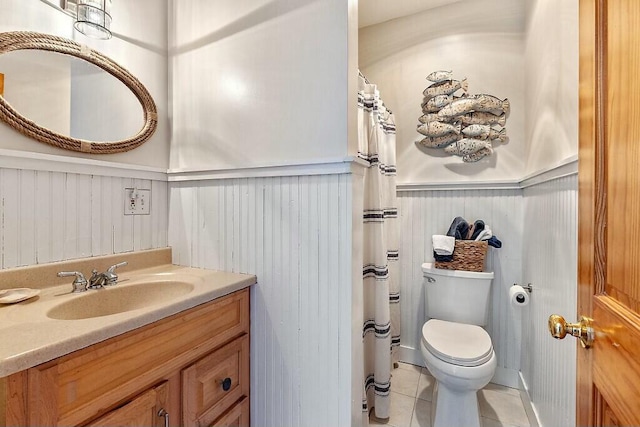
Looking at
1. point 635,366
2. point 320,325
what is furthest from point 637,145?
point 320,325

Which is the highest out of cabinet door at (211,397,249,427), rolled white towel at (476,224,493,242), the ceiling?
the ceiling

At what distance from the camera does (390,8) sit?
2.12 metres

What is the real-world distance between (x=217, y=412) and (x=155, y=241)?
0.82 meters

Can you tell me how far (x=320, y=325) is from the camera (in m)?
1.14

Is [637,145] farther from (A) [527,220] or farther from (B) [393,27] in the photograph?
(B) [393,27]

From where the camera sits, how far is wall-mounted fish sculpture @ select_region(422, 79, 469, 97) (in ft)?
6.42

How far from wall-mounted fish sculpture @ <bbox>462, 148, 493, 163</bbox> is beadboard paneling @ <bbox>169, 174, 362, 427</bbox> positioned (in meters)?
1.27

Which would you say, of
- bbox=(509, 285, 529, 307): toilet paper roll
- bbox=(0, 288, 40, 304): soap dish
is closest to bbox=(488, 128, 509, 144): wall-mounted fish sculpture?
bbox=(509, 285, 529, 307): toilet paper roll

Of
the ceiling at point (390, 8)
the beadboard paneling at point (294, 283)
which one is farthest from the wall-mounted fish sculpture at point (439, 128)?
the beadboard paneling at point (294, 283)

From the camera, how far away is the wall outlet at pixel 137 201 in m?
1.33

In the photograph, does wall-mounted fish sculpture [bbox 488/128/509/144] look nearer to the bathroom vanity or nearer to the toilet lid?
the toilet lid

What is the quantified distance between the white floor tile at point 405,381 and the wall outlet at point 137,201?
180cm

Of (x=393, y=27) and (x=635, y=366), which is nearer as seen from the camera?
(x=635, y=366)

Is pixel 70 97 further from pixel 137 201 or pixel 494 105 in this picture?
pixel 494 105
